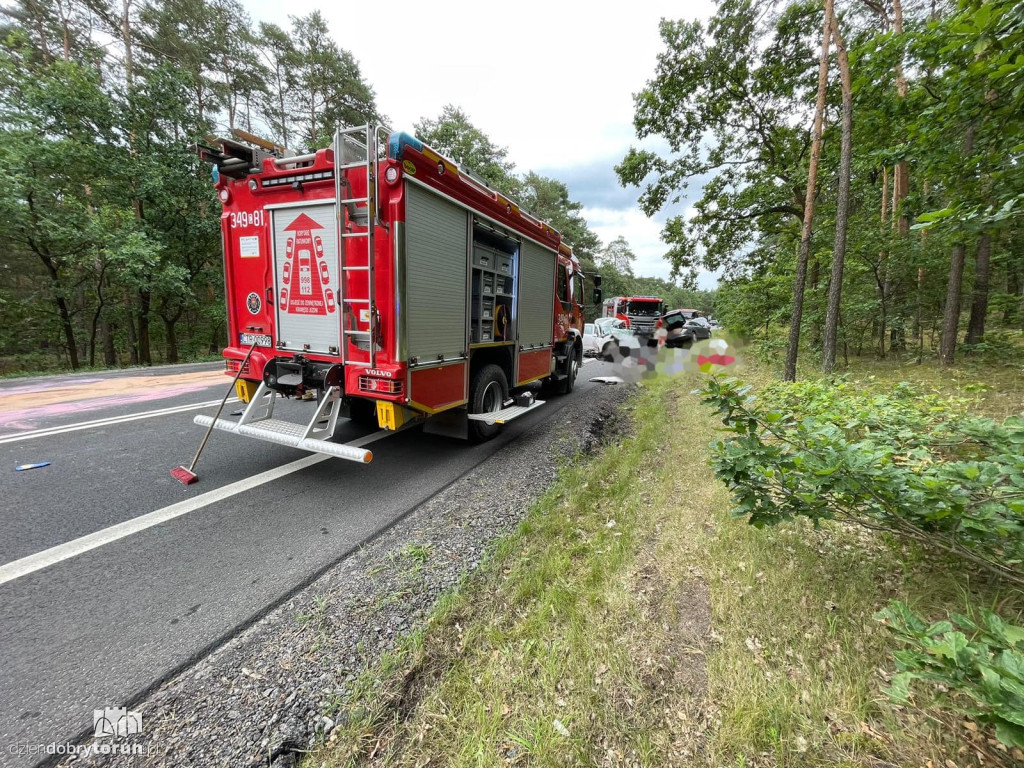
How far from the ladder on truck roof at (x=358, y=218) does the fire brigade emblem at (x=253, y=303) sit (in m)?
1.25

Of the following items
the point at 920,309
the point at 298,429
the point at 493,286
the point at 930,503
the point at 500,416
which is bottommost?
the point at 500,416

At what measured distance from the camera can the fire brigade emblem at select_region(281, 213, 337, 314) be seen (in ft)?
12.6

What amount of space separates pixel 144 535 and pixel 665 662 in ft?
11.6

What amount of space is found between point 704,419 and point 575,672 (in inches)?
208

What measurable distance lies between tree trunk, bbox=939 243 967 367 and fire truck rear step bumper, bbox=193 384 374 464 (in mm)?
11424

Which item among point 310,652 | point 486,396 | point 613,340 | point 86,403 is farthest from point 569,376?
point 86,403

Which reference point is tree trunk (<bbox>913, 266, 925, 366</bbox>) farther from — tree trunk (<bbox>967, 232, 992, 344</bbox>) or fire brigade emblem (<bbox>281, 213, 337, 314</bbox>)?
fire brigade emblem (<bbox>281, 213, 337, 314</bbox>)

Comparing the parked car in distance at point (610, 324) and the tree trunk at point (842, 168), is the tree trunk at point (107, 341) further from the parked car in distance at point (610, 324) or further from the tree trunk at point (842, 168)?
the tree trunk at point (842, 168)

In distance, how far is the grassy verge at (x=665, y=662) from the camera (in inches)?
58.2

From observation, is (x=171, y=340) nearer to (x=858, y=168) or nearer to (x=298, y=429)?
(x=298, y=429)

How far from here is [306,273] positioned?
3926 mm

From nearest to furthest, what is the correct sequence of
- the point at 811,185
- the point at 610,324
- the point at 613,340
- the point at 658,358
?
the point at 811,185
the point at 658,358
the point at 613,340
the point at 610,324

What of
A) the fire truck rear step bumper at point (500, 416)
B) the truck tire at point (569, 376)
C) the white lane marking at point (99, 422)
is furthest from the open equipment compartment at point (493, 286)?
the white lane marking at point (99, 422)

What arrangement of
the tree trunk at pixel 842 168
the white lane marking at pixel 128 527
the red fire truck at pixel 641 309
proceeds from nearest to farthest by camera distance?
1. the white lane marking at pixel 128 527
2. the tree trunk at pixel 842 168
3. the red fire truck at pixel 641 309
